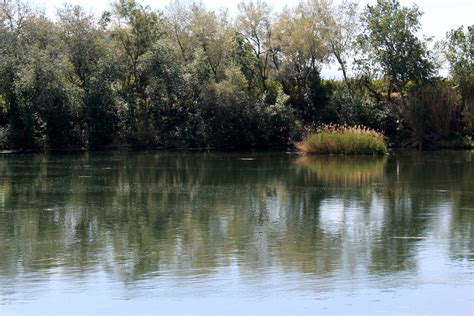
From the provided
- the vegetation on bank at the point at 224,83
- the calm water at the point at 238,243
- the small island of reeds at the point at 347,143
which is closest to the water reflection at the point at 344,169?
the calm water at the point at 238,243

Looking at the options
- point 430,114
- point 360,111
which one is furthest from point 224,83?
point 430,114

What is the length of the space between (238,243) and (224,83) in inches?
1291

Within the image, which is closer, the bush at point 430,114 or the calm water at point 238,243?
the calm water at point 238,243

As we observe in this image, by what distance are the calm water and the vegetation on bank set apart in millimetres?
16377

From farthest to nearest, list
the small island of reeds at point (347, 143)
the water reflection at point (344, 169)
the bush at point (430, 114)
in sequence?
1. the bush at point (430, 114)
2. the small island of reeds at point (347, 143)
3. the water reflection at point (344, 169)

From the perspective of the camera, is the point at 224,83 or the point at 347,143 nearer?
the point at 347,143

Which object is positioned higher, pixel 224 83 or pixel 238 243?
pixel 224 83

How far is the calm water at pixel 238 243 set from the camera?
11766 mm

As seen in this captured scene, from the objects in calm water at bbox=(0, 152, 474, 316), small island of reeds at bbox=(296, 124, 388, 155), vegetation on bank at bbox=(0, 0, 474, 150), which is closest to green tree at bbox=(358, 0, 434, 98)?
vegetation on bank at bbox=(0, 0, 474, 150)

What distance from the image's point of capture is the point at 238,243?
54.5ft

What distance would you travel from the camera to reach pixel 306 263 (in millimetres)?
14375

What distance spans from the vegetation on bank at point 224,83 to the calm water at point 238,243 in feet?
53.7

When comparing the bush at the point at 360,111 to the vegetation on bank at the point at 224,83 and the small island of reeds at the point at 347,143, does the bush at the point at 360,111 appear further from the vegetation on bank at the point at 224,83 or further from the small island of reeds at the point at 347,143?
the small island of reeds at the point at 347,143

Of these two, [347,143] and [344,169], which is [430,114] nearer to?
[347,143]
